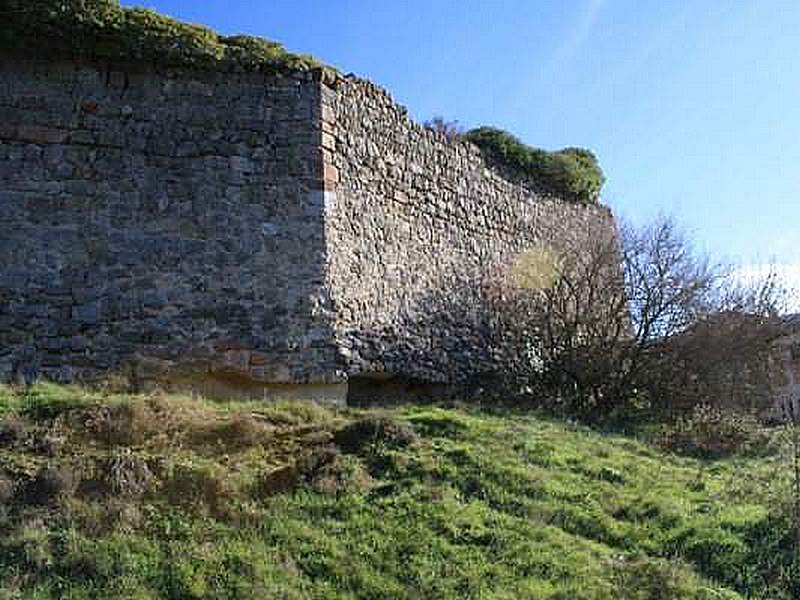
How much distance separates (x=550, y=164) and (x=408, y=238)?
163 inches

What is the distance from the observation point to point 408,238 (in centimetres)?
1237

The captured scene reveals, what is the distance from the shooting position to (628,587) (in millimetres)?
6219

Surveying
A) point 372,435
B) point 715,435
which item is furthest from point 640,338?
point 372,435

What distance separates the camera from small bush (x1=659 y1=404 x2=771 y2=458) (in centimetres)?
1085

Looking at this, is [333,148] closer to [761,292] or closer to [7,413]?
[7,413]

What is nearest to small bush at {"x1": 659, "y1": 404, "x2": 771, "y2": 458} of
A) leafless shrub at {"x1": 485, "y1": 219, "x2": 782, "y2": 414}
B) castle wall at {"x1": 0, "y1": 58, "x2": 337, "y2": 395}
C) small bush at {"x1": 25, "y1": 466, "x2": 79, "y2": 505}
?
leafless shrub at {"x1": 485, "y1": 219, "x2": 782, "y2": 414}

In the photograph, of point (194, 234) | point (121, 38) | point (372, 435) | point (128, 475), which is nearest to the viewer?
point (128, 475)

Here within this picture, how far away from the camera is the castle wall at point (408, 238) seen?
11.2m

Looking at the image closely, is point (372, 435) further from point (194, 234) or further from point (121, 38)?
point (121, 38)

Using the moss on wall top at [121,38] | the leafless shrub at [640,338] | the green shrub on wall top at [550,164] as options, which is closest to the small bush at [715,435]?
the leafless shrub at [640,338]

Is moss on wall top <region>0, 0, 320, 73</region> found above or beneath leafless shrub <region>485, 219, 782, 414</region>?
above

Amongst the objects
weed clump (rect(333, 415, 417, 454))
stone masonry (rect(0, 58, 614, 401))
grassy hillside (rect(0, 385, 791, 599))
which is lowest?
grassy hillside (rect(0, 385, 791, 599))

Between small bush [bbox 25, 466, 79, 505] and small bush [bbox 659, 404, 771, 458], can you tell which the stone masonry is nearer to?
small bush [bbox 25, 466, 79, 505]

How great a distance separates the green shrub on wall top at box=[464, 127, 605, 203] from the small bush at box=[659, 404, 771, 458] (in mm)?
5049
